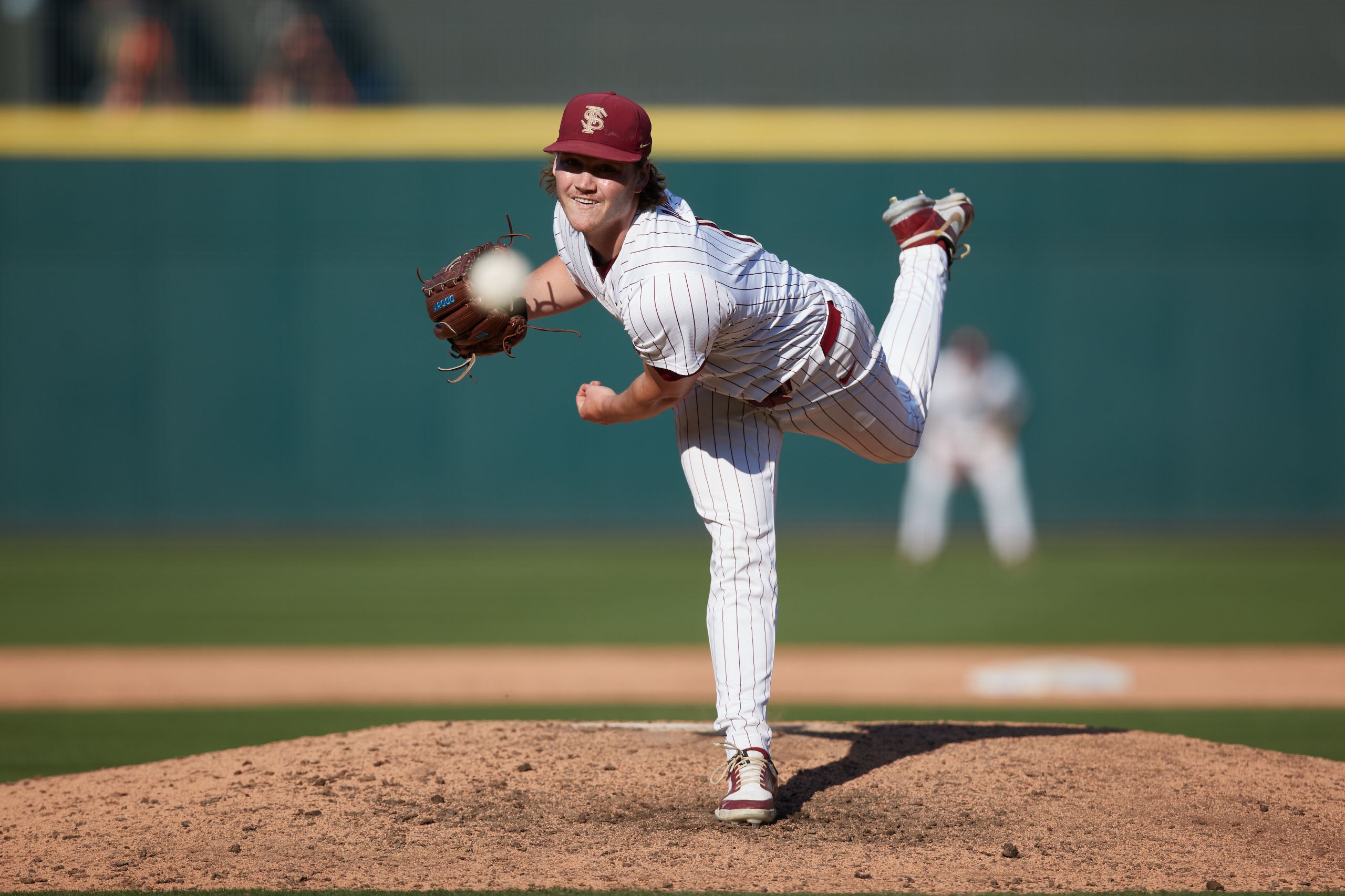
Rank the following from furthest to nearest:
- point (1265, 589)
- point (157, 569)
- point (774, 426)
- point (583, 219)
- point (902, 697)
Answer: point (157, 569) → point (1265, 589) → point (902, 697) → point (774, 426) → point (583, 219)

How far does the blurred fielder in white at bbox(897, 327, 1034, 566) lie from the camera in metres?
10.9

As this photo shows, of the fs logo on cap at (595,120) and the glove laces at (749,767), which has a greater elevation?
the fs logo on cap at (595,120)

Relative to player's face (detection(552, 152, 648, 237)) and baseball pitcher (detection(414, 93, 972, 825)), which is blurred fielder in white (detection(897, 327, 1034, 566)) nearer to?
baseball pitcher (detection(414, 93, 972, 825))

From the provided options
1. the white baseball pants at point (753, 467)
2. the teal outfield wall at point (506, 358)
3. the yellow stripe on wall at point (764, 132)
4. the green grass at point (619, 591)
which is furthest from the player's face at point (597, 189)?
the yellow stripe on wall at point (764, 132)

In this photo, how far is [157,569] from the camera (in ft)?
34.7

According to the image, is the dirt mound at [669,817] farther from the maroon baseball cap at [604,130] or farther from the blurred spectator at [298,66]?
the blurred spectator at [298,66]

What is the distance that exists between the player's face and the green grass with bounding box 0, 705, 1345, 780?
8.15 feet

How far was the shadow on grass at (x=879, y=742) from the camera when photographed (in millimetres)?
3499

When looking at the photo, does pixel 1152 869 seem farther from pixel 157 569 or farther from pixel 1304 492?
pixel 1304 492

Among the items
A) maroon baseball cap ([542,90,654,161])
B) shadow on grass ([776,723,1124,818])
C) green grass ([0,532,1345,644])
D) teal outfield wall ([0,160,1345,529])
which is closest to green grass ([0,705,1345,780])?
shadow on grass ([776,723,1124,818])

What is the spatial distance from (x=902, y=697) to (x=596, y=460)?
7.67m

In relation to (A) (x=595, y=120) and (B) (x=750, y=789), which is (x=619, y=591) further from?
(A) (x=595, y=120)

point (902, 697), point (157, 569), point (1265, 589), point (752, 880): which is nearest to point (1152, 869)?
point (752, 880)

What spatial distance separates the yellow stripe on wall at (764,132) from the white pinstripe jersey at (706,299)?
1010 centimetres
